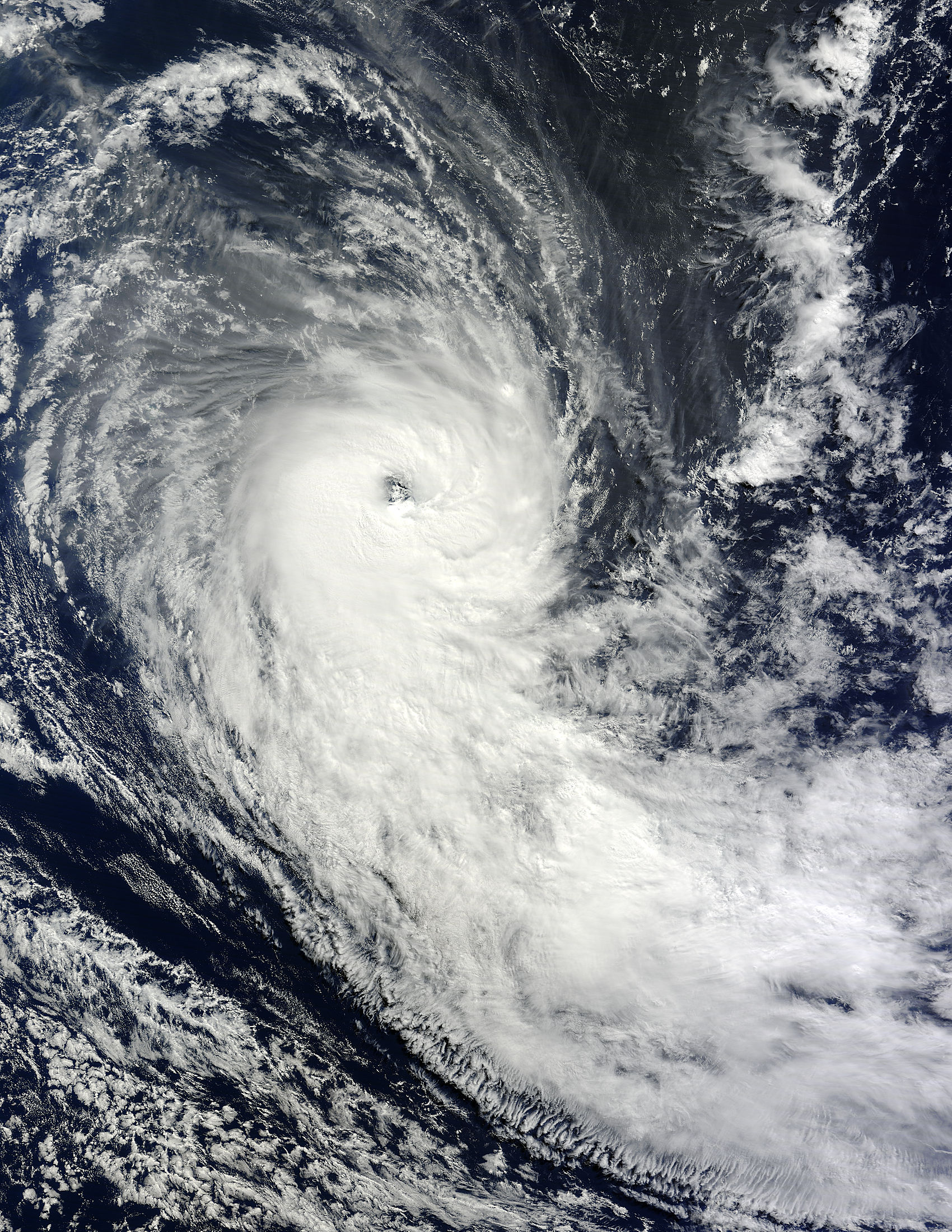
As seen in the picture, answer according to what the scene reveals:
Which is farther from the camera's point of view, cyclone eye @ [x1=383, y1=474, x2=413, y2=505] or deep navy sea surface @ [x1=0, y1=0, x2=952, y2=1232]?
cyclone eye @ [x1=383, y1=474, x2=413, y2=505]

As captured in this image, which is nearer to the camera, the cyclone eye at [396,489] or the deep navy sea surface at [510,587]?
the deep navy sea surface at [510,587]

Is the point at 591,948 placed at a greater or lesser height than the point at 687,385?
lesser

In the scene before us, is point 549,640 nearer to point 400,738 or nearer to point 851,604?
point 400,738


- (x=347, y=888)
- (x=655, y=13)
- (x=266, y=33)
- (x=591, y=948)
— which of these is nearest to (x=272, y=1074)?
(x=347, y=888)

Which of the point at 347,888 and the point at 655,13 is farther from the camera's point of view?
the point at 347,888
